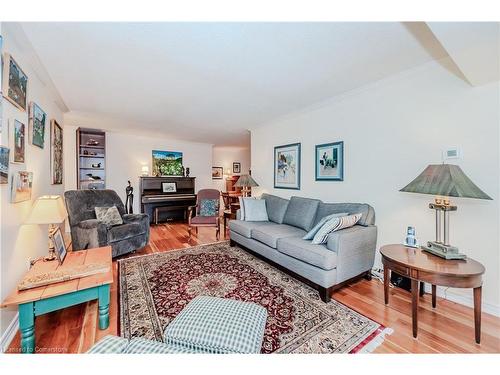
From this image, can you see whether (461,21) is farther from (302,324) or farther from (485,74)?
(302,324)

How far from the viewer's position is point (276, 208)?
3.64 meters

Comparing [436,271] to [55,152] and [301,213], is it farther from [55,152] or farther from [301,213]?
[55,152]

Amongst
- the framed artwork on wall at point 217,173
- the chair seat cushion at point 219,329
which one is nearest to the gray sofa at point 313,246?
the chair seat cushion at point 219,329

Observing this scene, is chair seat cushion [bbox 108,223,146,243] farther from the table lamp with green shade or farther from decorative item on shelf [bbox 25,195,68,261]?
the table lamp with green shade

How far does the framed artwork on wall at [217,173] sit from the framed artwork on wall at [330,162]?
507 centimetres

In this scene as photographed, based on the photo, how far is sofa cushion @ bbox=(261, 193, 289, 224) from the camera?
→ 352 centimetres

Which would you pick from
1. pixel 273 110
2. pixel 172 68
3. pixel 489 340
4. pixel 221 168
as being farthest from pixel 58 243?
pixel 221 168

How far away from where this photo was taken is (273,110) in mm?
3650

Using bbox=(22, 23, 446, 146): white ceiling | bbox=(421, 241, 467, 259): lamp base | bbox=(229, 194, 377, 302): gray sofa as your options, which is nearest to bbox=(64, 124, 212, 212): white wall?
bbox=(22, 23, 446, 146): white ceiling

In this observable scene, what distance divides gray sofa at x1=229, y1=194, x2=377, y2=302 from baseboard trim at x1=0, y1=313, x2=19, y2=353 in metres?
2.35

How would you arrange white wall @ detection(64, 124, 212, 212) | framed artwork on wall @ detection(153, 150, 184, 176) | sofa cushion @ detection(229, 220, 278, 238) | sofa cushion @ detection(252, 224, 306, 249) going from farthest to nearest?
framed artwork on wall @ detection(153, 150, 184, 176), white wall @ detection(64, 124, 212, 212), sofa cushion @ detection(229, 220, 278, 238), sofa cushion @ detection(252, 224, 306, 249)

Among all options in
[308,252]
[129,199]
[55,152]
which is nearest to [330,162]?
[308,252]

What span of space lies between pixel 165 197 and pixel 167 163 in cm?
110
